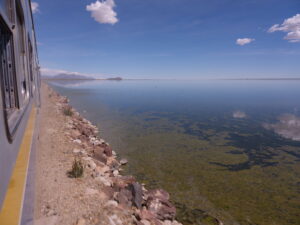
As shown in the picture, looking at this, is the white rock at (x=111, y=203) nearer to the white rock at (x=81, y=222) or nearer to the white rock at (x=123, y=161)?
the white rock at (x=81, y=222)

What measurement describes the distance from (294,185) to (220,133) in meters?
6.58

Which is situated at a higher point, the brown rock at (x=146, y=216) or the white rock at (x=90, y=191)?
the white rock at (x=90, y=191)

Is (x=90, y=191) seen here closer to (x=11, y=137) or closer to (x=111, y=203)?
(x=111, y=203)

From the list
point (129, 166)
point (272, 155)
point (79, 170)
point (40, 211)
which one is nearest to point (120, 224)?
point (40, 211)

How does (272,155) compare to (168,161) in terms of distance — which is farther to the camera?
(272,155)

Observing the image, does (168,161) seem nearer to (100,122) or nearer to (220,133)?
(220,133)

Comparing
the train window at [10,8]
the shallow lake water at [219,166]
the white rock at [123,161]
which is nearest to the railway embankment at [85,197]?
the shallow lake water at [219,166]

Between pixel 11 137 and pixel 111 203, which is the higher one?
pixel 11 137

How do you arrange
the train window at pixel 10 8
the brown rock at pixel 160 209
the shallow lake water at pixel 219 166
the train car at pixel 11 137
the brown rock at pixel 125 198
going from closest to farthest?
the train car at pixel 11 137
the train window at pixel 10 8
the brown rock at pixel 125 198
the brown rock at pixel 160 209
the shallow lake water at pixel 219 166

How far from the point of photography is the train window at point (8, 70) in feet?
9.11

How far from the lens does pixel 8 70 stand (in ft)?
9.75

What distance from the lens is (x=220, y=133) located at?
13.8 m

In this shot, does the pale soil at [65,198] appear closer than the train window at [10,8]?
No

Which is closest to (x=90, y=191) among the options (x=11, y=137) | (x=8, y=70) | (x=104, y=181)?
(x=104, y=181)
